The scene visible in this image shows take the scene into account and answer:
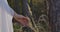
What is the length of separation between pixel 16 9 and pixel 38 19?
182mm

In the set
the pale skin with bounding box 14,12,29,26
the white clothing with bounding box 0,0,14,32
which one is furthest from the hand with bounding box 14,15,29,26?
the white clothing with bounding box 0,0,14,32

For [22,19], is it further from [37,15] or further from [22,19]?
[37,15]

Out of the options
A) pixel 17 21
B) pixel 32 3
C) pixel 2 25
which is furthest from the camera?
pixel 32 3

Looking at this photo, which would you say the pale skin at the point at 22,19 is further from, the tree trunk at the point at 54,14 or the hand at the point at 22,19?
the tree trunk at the point at 54,14

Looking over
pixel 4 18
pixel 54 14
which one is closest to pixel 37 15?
pixel 54 14

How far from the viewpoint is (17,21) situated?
3.19 ft

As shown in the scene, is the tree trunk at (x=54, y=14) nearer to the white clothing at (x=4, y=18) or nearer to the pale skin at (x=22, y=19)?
the pale skin at (x=22, y=19)

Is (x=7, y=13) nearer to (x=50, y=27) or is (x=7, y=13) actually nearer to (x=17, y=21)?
(x=17, y=21)

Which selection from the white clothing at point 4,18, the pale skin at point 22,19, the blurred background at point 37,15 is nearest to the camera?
the white clothing at point 4,18

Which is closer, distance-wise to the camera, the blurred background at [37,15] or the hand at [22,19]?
the hand at [22,19]

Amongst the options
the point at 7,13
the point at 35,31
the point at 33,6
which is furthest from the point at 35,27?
the point at 7,13

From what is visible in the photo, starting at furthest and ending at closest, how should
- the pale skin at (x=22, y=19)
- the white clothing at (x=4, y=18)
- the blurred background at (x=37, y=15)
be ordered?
1. the blurred background at (x=37, y=15)
2. the pale skin at (x=22, y=19)
3. the white clothing at (x=4, y=18)

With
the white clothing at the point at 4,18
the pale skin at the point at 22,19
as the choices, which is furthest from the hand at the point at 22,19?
the white clothing at the point at 4,18

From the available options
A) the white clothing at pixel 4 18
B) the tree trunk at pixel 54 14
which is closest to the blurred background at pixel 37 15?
the tree trunk at pixel 54 14
